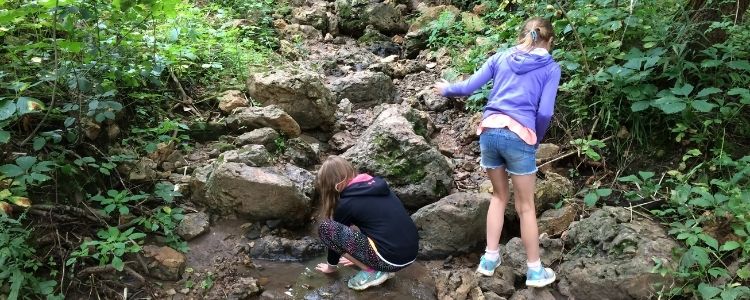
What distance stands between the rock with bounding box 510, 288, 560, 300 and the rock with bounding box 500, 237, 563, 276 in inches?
7.8

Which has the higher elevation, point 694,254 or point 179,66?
point 179,66

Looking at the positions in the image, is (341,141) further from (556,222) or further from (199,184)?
(556,222)

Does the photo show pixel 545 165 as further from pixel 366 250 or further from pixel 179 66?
pixel 179 66

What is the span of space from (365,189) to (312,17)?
688 centimetres

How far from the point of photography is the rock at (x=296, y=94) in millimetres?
5230

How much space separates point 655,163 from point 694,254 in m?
1.29

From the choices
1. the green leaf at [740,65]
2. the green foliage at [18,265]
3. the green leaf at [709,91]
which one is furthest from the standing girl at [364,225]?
the green leaf at [740,65]

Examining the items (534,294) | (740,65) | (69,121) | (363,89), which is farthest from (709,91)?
(69,121)

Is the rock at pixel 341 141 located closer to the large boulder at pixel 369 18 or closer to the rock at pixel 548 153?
the rock at pixel 548 153

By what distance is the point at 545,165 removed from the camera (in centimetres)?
440

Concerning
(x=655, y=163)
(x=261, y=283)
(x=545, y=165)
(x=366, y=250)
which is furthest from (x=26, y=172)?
(x=655, y=163)

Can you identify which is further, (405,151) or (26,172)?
(405,151)

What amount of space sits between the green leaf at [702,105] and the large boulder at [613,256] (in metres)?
0.93

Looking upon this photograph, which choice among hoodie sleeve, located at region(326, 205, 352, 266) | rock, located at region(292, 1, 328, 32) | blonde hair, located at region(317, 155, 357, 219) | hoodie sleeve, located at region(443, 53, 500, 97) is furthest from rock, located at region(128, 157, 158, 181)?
rock, located at region(292, 1, 328, 32)
